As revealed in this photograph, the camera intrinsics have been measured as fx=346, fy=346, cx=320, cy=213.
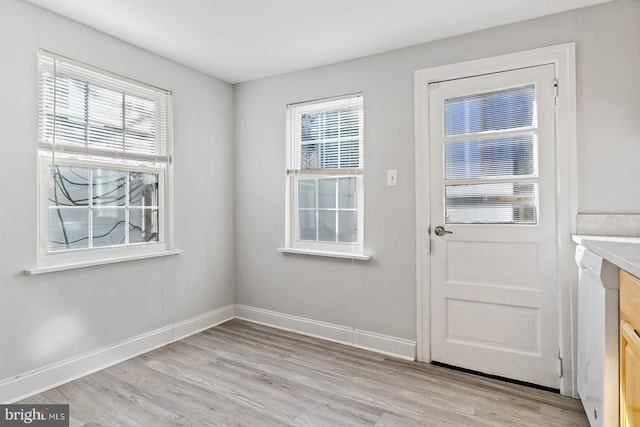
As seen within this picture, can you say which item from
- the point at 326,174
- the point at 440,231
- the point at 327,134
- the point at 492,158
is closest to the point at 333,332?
the point at 440,231

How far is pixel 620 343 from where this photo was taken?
1358mm

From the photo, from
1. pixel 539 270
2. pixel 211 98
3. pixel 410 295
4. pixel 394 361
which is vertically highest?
pixel 211 98

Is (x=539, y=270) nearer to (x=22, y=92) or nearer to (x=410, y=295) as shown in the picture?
(x=410, y=295)

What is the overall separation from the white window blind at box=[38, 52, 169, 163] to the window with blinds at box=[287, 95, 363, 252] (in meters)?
1.17

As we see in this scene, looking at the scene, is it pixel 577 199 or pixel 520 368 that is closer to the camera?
pixel 577 199

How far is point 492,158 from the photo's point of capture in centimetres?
239

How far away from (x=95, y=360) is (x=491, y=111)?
328cm

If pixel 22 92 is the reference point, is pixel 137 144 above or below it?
below

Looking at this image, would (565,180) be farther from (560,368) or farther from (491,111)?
(560,368)

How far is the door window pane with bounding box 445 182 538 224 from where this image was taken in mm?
2297

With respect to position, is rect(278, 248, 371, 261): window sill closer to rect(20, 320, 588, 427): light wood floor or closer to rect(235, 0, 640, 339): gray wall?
rect(235, 0, 640, 339): gray wall

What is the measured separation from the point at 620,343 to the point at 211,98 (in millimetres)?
3410

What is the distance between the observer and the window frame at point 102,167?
221 centimetres

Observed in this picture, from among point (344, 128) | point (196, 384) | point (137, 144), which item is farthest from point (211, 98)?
point (196, 384)
